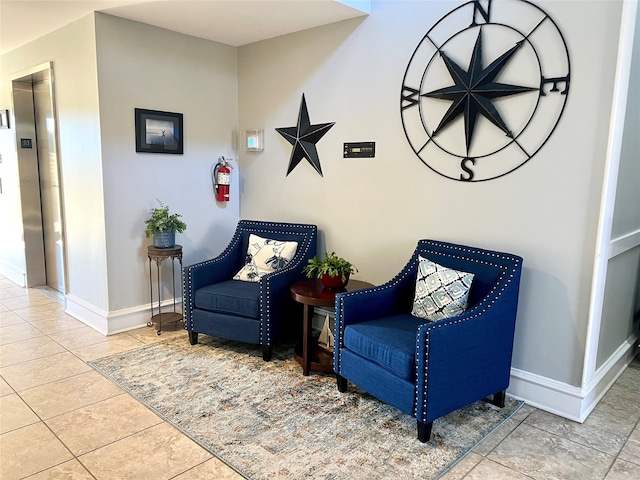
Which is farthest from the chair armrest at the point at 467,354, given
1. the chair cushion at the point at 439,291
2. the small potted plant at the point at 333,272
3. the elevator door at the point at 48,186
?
the elevator door at the point at 48,186

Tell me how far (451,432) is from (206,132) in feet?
10.3

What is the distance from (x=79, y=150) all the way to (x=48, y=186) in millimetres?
1312

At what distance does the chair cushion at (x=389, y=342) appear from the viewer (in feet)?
7.38

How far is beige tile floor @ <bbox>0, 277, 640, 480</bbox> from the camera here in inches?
80.2

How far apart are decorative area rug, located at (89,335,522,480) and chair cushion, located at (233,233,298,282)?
0.62 m

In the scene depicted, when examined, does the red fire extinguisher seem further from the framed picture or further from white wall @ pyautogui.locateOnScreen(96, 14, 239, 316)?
the framed picture

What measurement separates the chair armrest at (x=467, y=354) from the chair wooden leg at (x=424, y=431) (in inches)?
2.5

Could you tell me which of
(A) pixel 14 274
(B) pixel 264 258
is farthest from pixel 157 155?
(A) pixel 14 274

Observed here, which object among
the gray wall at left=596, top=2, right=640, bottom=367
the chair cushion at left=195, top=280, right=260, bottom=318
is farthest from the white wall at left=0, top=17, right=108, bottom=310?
the gray wall at left=596, top=2, right=640, bottom=367

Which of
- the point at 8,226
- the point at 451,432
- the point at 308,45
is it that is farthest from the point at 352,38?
the point at 8,226

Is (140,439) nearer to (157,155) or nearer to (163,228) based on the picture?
(163,228)

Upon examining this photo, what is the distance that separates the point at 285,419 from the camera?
2.45 meters

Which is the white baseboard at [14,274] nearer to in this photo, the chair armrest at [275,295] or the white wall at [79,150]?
the white wall at [79,150]

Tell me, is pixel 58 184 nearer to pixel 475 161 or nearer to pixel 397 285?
pixel 397 285
